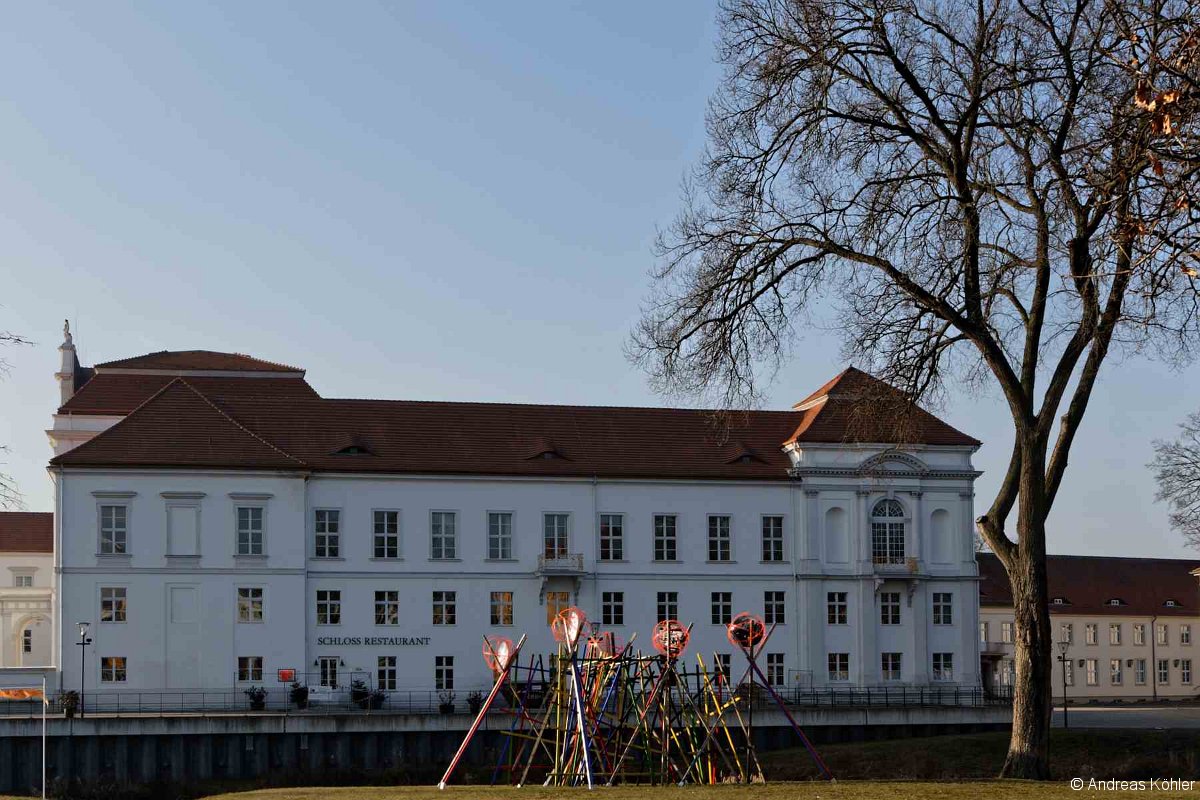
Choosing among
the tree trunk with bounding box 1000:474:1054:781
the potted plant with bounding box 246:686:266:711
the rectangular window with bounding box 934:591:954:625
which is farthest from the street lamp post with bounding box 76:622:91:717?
the tree trunk with bounding box 1000:474:1054:781

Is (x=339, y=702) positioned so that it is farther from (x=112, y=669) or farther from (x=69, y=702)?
(x=69, y=702)

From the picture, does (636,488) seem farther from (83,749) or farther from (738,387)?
(738,387)

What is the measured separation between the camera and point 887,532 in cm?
6338

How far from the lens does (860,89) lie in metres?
25.2

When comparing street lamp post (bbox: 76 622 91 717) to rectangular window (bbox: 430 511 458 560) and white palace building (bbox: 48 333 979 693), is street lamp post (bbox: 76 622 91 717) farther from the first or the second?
rectangular window (bbox: 430 511 458 560)

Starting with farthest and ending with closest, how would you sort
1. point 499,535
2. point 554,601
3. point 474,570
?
point 499,535, point 554,601, point 474,570

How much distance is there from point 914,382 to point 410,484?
36933mm

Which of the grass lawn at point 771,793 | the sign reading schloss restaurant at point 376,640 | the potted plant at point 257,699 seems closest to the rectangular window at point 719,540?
the sign reading schloss restaurant at point 376,640

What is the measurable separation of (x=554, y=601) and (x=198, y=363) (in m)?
21.4

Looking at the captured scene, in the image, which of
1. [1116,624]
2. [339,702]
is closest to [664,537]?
[339,702]

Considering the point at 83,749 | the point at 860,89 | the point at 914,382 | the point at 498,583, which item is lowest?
the point at 83,749

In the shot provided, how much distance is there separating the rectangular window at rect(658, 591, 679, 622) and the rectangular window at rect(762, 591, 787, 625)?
336cm

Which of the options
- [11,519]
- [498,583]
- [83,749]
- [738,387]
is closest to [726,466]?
[498,583]

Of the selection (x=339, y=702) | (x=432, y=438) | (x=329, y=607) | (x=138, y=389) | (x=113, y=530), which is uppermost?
(x=138, y=389)
